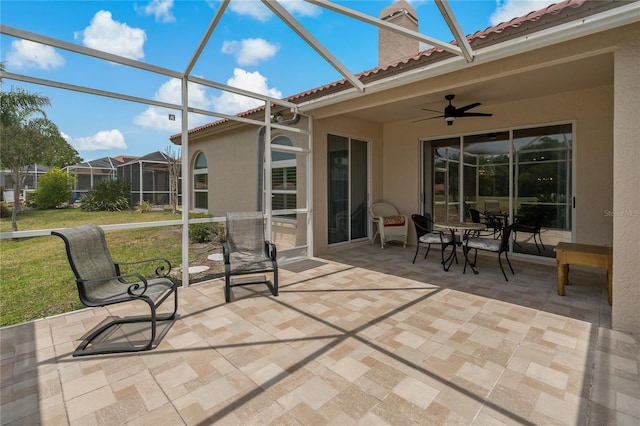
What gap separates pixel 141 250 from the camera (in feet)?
23.6

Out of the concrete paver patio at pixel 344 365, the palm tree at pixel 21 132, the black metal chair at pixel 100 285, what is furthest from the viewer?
the palm tree at pixel 21 132

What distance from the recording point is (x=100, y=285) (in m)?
3.07

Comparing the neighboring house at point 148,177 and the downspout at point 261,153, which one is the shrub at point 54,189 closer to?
the neighboring house at point 148,177

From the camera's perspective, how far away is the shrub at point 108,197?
165 inches

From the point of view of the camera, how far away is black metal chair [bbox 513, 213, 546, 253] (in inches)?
243

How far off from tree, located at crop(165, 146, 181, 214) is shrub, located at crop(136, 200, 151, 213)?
338 millimetres

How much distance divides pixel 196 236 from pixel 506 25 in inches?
296

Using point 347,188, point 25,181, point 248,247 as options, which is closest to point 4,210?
point 25,181

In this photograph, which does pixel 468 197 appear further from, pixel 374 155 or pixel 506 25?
pixel 506 25

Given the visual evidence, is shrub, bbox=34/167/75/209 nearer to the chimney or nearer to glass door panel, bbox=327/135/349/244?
glass door panel, bbox=327/135/349/244

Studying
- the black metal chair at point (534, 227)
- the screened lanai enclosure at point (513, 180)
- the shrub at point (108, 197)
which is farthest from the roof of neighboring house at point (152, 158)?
the black metal chair at point (534, 227)

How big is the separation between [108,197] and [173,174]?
4.59 ft

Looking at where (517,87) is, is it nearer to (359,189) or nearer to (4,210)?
(359,189)

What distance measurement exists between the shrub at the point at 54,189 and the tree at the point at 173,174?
4.33 feet
